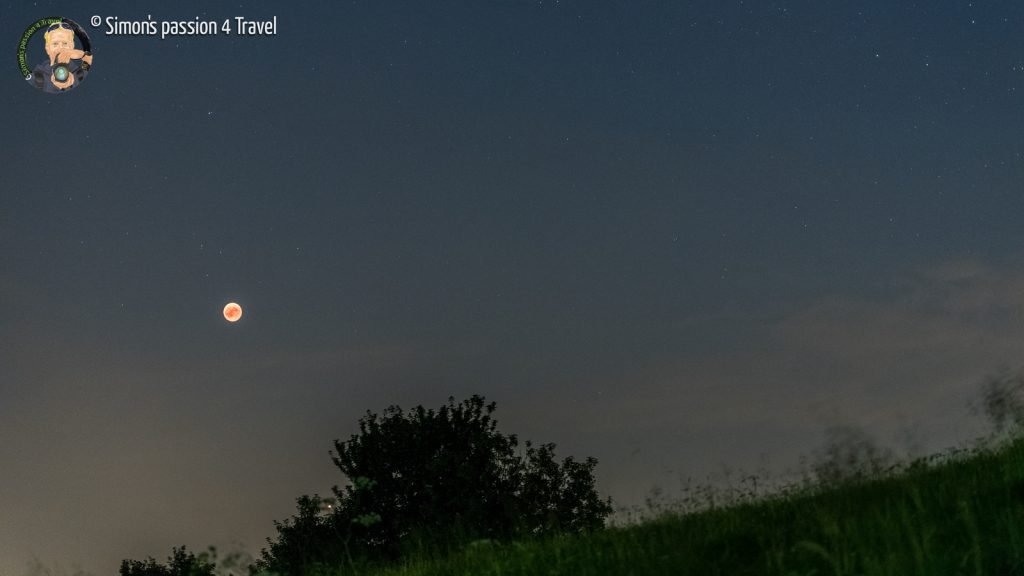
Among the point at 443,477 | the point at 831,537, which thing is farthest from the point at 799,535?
the point at 443,477

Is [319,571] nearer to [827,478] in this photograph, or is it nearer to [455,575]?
[455,575]

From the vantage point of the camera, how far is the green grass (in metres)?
6.16

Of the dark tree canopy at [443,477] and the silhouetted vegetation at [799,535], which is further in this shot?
the dark tree canopy at [443,477]

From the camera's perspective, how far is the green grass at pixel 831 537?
6160 mm

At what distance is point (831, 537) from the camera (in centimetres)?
699

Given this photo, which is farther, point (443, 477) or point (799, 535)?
point (443, 477)

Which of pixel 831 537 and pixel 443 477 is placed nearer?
pixel 831 537

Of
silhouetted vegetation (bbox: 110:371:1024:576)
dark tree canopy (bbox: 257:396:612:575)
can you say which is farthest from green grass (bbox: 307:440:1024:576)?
dark tree canopy (bbox: 257:396:612:575)

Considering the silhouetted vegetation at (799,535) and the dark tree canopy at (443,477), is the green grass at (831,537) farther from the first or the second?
the dark tree canopy at (443,477)

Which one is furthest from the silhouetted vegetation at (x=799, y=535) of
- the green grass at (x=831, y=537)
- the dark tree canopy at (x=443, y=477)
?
the dark tree canopy at (x=443, y=477)

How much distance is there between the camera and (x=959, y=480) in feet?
27.9

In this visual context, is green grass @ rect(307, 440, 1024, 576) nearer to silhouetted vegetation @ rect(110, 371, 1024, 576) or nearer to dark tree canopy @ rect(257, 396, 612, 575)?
silhouetted vegetation @ rect(110, 371, 1024, 576)

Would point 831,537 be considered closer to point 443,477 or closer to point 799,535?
point 799,535

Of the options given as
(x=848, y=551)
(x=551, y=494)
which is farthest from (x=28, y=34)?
(x=551, y=494)
